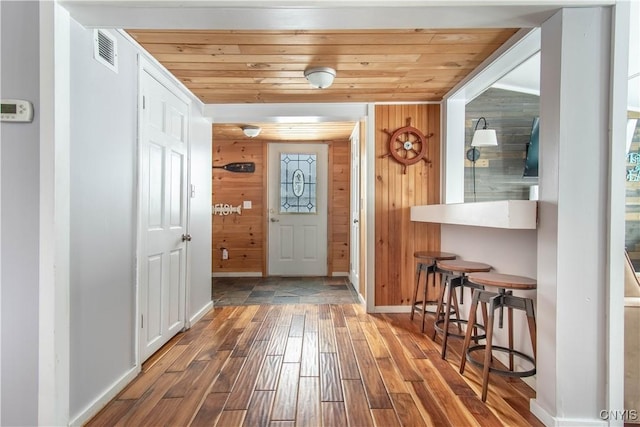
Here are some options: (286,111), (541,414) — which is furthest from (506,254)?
(286,111)

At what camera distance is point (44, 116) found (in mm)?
1438

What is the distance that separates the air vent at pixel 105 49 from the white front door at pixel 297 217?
3.49 m

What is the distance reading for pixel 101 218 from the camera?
5.82 feet

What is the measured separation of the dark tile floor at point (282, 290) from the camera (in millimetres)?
3906

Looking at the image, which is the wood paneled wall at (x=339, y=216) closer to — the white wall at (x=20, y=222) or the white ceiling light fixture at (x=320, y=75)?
the white ceiling light fixture at (x=320, y=75)

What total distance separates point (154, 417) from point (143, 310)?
754 millimetres

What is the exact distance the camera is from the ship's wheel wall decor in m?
3.33

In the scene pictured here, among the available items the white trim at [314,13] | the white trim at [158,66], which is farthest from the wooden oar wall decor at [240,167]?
the white trim at [314,13]

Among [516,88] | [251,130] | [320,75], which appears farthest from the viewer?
[251,130]

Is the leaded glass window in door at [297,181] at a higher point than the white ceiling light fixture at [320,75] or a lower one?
lower

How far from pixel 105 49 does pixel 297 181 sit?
363cm

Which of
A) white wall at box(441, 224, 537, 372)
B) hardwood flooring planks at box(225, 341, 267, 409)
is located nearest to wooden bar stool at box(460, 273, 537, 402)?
white wall at box(441, 224, 537, 372)

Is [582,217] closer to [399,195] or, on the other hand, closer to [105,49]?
[399,195]

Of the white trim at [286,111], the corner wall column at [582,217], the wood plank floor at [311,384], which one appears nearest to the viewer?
the corner wall column at [582,217]
